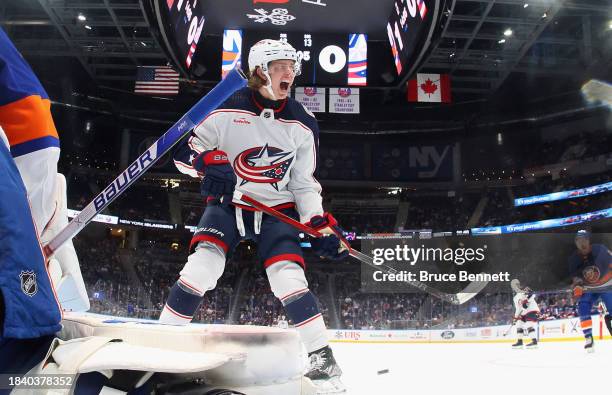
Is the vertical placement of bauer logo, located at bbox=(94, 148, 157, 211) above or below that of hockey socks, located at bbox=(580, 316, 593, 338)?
above

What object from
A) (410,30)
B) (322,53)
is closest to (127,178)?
(410,30)

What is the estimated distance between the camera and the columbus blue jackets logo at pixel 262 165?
2.55 meters

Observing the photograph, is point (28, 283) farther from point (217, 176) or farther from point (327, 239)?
point (327, 239)

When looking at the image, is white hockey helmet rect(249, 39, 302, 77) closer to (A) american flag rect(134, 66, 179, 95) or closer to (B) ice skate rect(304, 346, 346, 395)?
(B) ice skate rect(304, 346, 346, 395)

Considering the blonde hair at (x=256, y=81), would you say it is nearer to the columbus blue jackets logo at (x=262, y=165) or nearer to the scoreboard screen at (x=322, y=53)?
the columbus blue jackets logo at (x=262, y=165)

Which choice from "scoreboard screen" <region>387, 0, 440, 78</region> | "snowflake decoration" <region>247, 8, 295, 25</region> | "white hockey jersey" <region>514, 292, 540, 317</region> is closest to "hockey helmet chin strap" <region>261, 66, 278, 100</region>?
"scoreboard screen" <region>387, 0, 440, 78</region>

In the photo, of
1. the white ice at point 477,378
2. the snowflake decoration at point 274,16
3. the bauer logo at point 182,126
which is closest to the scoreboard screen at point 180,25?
the snowflake decoration at point 274,16

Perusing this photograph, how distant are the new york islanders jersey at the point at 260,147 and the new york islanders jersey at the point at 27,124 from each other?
1460 mm

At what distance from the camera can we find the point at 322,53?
732 cm

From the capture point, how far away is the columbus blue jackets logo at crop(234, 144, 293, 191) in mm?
2547

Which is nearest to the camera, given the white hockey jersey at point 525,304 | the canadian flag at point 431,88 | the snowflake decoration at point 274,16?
the snowflake decoration at point 274,16

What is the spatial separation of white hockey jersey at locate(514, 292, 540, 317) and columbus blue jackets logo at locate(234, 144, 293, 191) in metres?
5.95

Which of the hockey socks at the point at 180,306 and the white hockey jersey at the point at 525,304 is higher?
the hockey socks at the point at 180,306
